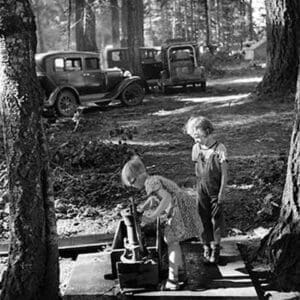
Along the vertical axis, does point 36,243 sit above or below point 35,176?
below

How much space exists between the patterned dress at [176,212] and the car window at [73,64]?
11.8 meters

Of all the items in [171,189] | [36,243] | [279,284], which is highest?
[171,189]

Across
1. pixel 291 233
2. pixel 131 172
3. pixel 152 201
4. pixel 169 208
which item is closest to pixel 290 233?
pixel 291 233

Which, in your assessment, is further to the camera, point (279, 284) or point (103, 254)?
point (103, 254)

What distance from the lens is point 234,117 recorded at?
1143 cm

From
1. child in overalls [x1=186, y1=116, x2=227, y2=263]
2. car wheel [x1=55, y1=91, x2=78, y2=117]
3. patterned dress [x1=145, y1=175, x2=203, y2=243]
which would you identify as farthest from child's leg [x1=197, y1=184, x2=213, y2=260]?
car wheel [x1=55, y1=91, x2=78, y2=117]

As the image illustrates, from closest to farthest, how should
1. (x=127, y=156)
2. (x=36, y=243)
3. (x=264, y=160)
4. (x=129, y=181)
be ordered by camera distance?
(x=129, y=181)
(x=36, y=243)
(x=264, y=160)
(x=127, y=156)

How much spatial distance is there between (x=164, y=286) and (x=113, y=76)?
13.2 m

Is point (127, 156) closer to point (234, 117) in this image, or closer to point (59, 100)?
point (234, 117)

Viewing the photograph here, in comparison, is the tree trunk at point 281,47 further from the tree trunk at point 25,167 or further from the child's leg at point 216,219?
the tree trunk at point 25,167

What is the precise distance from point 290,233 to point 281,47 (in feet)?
27.1

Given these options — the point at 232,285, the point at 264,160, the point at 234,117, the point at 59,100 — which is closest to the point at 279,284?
the point at 232,285

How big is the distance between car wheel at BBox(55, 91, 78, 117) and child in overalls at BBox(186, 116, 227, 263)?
410 inches

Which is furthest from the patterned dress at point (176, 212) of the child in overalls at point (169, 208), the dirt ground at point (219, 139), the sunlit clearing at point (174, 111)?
the sunlit clearing at point (174, 111)
